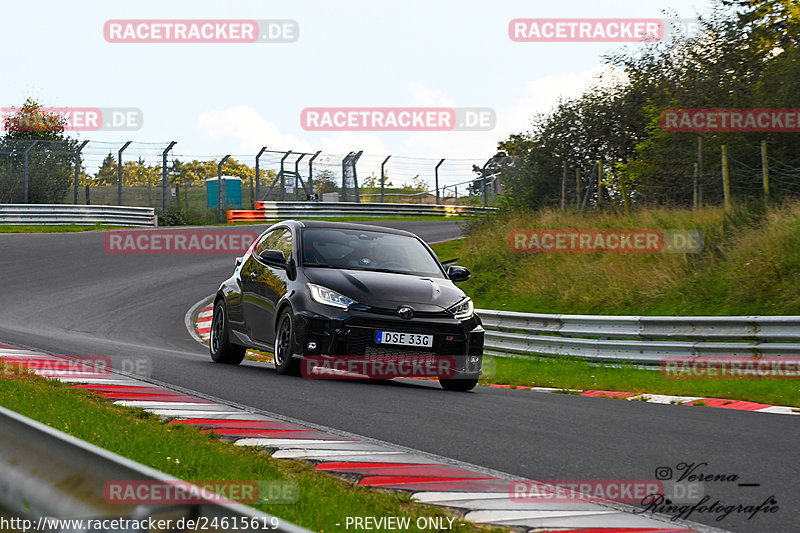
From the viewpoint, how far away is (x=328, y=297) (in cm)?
955

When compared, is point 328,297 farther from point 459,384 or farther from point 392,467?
point 392,467

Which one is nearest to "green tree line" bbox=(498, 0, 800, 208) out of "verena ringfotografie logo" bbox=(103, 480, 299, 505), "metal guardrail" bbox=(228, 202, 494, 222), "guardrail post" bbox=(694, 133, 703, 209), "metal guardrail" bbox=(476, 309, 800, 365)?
"guardrail post" bbox=(694, 133, 703, 209)

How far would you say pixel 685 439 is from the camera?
6727 millimetres

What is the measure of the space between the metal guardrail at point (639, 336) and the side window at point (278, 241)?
4.76m

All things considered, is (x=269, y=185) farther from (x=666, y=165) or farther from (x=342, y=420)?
(x=342, y=420)

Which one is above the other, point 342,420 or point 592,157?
point 592,157

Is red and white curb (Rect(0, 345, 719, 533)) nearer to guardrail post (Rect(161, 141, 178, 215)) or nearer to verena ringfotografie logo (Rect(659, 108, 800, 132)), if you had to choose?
verena ringfotografie logo (Rect(659, 108, 800, 132))

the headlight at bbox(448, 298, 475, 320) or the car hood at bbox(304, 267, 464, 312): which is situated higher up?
the car hood at bbox(304, 267, 464, 312)

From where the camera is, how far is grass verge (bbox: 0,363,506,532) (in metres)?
4.28

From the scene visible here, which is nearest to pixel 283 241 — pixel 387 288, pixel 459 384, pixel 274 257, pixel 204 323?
pixel 274 257

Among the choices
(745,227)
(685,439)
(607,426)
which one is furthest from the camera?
(745,227)

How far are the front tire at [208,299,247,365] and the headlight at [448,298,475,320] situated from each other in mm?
3054

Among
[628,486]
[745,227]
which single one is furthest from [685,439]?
[745,227]

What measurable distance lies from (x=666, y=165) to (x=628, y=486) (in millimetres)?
19140
